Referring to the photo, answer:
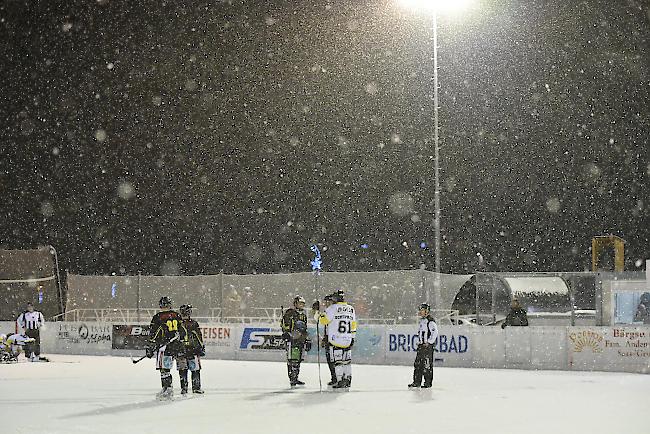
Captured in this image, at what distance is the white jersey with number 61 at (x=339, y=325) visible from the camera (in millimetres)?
16594

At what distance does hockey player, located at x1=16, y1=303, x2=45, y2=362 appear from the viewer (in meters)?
27.5

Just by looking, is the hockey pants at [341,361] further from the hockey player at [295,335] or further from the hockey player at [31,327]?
the hockey player at [31,327]

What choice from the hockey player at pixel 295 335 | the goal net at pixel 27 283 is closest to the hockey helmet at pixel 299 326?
the hockey player at pixel 295 335

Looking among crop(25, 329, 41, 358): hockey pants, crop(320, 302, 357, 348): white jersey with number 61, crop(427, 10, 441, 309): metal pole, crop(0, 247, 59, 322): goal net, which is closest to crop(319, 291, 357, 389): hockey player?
crop(320, 302, 357, 348): white jersey with number 61

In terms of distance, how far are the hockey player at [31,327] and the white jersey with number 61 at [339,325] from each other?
13805 millimetres

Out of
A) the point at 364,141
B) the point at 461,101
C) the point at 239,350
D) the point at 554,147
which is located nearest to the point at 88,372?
the point at 239,350

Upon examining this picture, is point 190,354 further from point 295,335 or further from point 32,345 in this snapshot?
point 32,345

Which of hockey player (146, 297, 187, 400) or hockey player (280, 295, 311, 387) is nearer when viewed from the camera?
hockey player (146, 297, 187, 400)

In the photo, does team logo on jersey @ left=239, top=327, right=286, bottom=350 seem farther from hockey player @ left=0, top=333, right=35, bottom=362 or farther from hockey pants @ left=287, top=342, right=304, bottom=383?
hockey pants @ left=287, top=342, right=304, bottom=383

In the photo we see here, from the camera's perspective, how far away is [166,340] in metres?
15.2

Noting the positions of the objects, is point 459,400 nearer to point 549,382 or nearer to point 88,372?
point 549,382

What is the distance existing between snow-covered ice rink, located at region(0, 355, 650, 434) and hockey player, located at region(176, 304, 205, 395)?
1.26 feet

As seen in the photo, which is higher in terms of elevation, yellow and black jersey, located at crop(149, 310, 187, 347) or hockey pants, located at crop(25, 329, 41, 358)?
yellow and black jersey, located at crop(149, 310, 187, 347)

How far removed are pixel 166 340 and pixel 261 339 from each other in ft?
43.7
